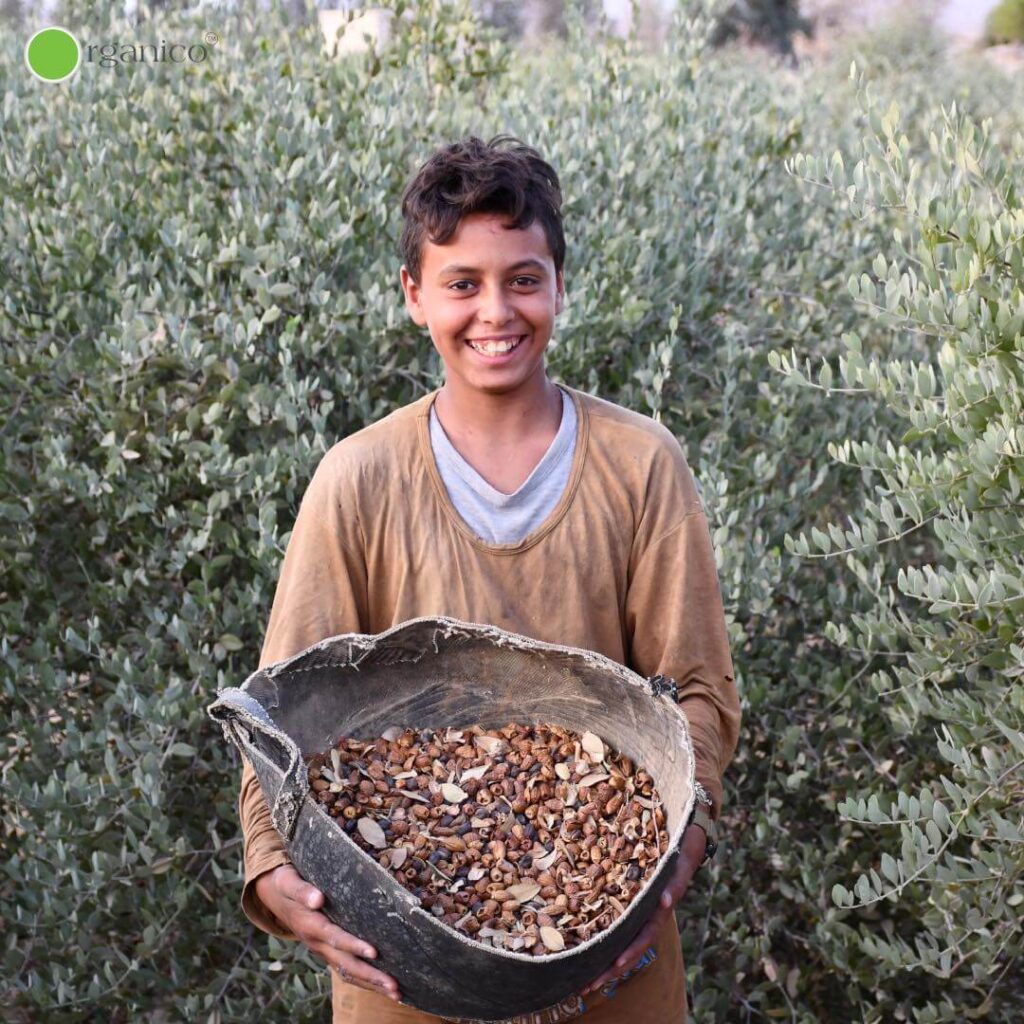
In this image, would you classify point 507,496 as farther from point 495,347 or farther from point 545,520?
point 495,347

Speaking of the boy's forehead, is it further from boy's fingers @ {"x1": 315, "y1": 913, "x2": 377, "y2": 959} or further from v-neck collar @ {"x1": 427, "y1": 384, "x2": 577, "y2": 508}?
boy's fingers @ {"x1": 315, "y1": 913, "x2": 377, "y2": 959}

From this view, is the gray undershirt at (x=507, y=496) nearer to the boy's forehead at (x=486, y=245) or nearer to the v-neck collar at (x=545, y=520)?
the v-neck collar at (x=545, y=520)

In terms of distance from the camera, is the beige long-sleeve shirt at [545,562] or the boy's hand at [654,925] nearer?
the boy's hand at [654,925]

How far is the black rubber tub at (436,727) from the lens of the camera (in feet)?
5.45

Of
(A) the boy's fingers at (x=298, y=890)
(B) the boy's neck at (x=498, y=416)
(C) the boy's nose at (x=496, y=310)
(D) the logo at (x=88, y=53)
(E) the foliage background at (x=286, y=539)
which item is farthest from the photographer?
(D) the logo at (x=88, y=53)

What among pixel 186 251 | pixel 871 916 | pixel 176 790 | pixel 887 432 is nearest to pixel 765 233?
pixel 887 432

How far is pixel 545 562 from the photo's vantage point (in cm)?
204

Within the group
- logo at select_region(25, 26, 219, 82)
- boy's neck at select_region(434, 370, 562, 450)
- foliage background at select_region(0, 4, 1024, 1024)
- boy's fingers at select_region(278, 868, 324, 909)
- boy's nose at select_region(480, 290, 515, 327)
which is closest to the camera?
boy's fingers at select_region(278, 868, 324, 909)

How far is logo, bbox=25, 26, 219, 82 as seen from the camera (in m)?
4.34

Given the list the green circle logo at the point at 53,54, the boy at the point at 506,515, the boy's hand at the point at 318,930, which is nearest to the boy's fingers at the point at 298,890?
the boy's hand at the point at 318,930

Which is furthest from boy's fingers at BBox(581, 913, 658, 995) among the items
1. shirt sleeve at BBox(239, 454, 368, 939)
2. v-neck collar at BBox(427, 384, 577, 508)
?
v-neck collar at BBox(427, 384, 577, 508)

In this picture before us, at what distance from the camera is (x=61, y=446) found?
3.28 metres

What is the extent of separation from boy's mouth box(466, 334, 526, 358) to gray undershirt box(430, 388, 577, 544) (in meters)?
0.16

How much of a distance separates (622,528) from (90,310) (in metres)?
2.01
